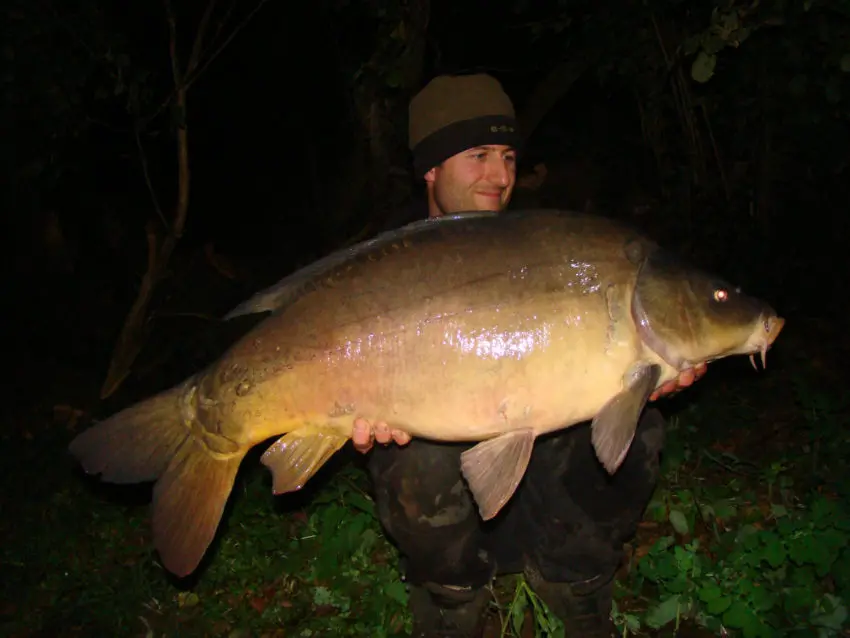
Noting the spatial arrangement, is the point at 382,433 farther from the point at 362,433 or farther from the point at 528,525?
the point at 528,525

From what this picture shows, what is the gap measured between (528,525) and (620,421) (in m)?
0.68

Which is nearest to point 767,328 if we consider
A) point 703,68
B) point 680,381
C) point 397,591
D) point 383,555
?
point 680,381

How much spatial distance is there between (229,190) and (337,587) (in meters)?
13.3

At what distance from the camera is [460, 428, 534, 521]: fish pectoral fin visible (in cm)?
207

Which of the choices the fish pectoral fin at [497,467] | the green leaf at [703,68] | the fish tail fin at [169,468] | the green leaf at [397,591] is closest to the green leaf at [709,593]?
the fish pectoral fin at [497,467]

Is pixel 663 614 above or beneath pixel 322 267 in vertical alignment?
beneath

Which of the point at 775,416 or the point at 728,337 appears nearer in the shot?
the point at 728,337

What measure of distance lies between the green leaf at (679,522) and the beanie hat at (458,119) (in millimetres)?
1432

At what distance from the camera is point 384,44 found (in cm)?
524

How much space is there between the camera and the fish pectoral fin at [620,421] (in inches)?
79.4

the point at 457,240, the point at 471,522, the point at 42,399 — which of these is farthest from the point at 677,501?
the point at 42,399

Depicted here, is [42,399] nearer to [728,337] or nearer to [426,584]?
[426,584]

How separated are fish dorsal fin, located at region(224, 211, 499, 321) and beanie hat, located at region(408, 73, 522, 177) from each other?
0.57 metres

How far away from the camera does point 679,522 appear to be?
2.82 meters
